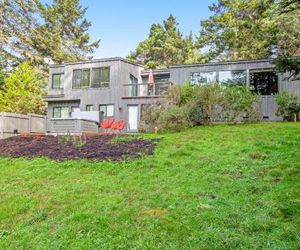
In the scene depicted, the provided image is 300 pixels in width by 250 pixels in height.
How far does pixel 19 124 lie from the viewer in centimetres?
1998

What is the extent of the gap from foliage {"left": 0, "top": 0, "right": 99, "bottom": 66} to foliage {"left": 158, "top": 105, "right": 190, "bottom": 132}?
26.4 meters

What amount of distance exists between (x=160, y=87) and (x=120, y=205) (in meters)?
17.2

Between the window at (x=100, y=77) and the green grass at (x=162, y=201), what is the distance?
13780mm

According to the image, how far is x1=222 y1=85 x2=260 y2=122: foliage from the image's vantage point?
16.5 metres

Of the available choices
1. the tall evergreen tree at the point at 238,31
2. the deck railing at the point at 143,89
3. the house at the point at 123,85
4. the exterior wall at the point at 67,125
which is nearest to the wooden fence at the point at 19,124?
the house at the point at 123,85

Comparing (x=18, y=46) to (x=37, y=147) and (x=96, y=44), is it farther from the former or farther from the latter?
(x=37, y=147)

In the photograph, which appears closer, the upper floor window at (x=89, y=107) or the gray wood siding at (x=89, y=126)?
the gray wood siding at (x=89, y=126)

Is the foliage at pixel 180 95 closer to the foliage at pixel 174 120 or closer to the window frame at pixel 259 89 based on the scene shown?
the foliage at pixel 174 120

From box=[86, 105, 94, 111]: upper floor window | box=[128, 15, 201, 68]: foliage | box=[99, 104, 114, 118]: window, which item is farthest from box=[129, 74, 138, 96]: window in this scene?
box=[128, 15, 201, 68]: foliage

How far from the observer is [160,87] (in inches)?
920

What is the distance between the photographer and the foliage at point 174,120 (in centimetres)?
1602

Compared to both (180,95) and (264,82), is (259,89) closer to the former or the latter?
(264,82)

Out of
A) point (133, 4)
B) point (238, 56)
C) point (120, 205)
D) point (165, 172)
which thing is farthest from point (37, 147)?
point (238, 56)

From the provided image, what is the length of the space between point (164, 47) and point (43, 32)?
46.4 feet
